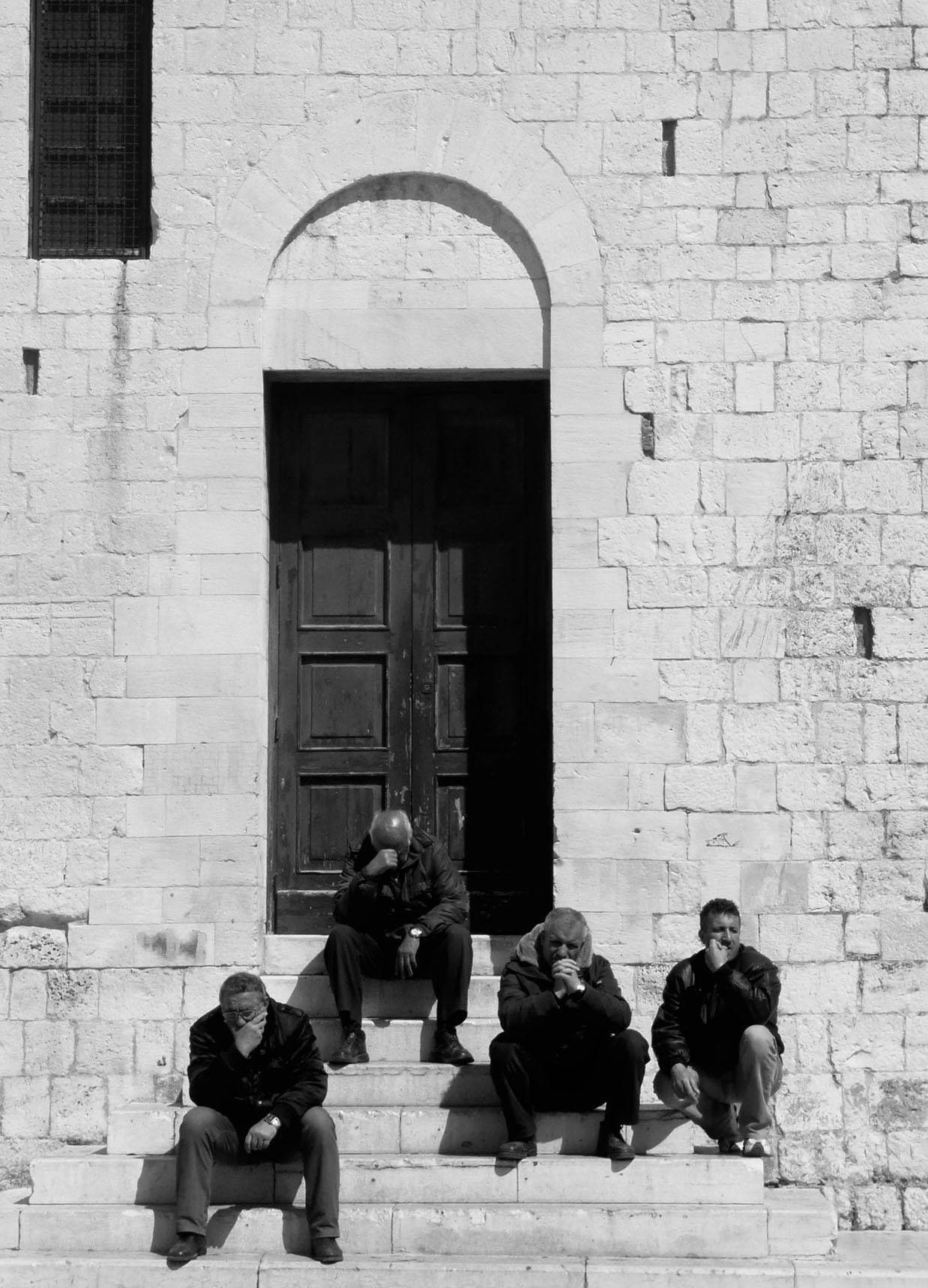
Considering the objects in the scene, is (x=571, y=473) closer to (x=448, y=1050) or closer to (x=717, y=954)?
(x=717, y=954)

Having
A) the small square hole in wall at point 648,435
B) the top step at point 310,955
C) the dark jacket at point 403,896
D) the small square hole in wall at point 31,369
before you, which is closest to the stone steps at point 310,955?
the top step at point 310,955

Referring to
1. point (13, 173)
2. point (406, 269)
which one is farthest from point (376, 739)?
point (13, 173)

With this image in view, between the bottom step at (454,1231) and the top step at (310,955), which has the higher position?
the top step at (310,955)

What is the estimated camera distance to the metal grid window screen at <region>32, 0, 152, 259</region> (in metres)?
9.46

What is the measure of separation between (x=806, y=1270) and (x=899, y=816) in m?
2.55

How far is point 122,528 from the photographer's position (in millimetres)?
9047

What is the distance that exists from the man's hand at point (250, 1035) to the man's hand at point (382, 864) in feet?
3.85

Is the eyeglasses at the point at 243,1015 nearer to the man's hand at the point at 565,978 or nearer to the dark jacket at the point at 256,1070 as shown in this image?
the dark jacket at the point at 256,1070

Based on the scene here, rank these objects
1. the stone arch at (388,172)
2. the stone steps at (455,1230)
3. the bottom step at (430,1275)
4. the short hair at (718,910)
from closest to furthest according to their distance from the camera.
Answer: the bottom step at (430,1275)
the stone steps at (455,1230)
the short hair at (718,910)
the stone arch at (388,172)

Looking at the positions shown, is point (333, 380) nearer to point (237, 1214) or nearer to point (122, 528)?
point (122, 528)

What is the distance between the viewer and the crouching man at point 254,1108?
705cm

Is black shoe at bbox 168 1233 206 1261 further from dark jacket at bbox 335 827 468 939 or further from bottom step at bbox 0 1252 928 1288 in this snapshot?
dark jacket at bbox 335 827 468 939

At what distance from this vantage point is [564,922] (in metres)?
7.71

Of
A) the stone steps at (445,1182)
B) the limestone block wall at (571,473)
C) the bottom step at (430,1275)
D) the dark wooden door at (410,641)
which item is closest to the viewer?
the bottom step at (430,1275)
